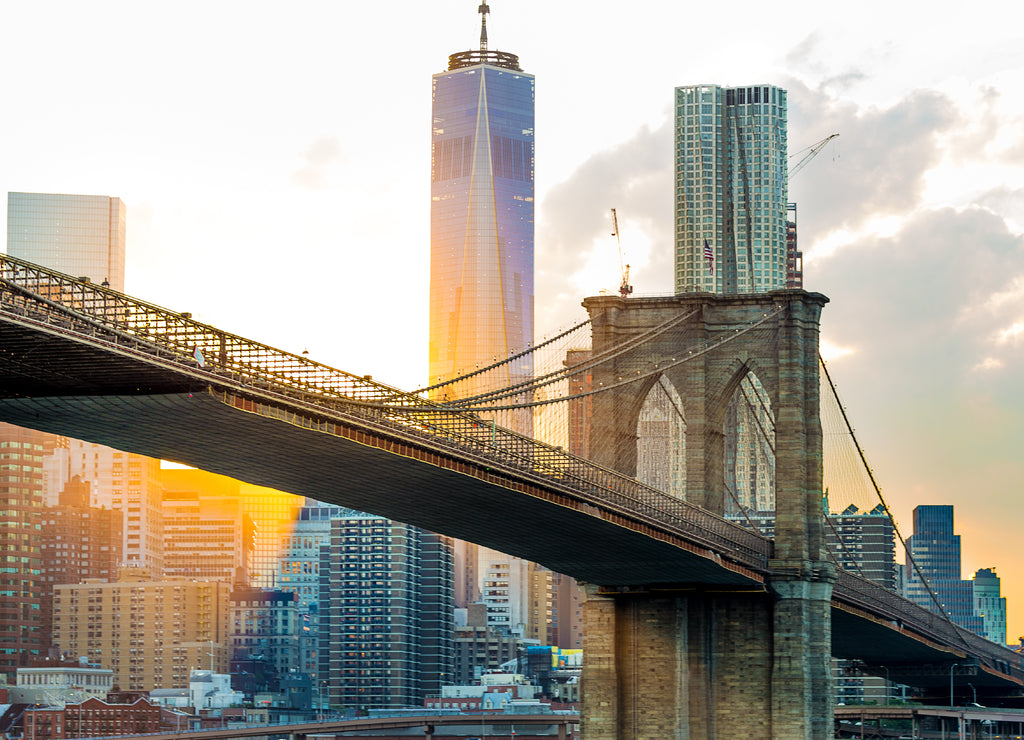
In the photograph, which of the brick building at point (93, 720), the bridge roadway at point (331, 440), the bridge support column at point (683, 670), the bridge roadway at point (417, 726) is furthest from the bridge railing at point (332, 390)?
the brick building at point (93, 720)

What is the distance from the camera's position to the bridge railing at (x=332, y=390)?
51344 mm

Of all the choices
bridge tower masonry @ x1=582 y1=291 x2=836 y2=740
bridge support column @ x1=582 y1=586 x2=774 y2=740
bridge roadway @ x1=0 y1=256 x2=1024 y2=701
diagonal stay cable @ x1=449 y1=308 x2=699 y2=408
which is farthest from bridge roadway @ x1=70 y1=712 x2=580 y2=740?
bridge roadway @ x1=0 y1=256 x2=1024 y2=701

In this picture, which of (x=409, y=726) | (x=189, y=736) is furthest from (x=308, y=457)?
(x=409, y=726)

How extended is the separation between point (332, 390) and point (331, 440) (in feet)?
5.36

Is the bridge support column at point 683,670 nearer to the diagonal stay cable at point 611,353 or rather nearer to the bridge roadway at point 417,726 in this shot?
the diagonal stay cable at point 611,353

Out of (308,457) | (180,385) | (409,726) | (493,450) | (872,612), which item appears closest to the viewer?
(180,385)

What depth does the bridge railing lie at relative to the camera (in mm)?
51344

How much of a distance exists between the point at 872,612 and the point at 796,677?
19.6 metres

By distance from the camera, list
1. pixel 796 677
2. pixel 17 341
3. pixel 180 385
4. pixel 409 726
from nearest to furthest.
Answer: pixel 17 341
pixel 180 385
pixel 796 677
pixel 409 726

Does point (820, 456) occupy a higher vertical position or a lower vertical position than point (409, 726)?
higher

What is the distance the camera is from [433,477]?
69.1 m

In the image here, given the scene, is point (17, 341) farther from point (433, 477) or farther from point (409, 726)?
point (409, 726)

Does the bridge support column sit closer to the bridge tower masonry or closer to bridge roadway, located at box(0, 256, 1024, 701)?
the bridge tower masonry

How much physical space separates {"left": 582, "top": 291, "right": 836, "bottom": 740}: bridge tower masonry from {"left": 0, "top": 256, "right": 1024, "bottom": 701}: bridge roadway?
148 cm
